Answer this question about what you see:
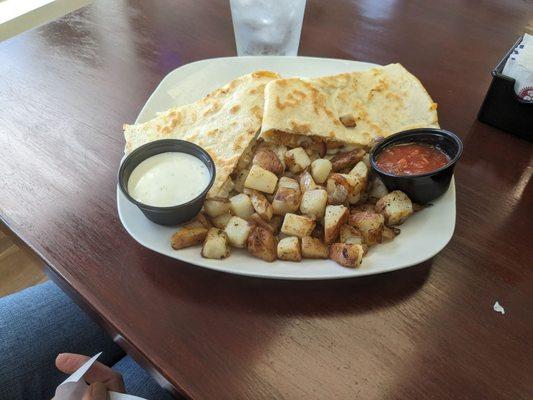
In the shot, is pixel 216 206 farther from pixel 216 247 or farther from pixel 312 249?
pixel 312 249

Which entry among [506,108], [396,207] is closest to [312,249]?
[396,207]

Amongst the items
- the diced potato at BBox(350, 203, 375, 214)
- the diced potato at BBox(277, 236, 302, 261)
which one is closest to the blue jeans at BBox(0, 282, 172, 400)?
the diced potato at BBox(277, 236, 302, 261)

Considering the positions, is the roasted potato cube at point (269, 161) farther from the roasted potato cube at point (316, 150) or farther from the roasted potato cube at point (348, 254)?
the roasted potato cube at point (348, 254)

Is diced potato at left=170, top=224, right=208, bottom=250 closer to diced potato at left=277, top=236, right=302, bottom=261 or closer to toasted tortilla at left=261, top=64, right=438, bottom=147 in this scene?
diced potato at left=277, top=236, right=302, bottom=261

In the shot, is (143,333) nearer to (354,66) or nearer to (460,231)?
(460,231)

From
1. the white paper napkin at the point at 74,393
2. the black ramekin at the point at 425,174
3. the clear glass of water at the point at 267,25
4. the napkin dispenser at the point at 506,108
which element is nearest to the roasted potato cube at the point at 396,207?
the black ramekin at the point at 425,174

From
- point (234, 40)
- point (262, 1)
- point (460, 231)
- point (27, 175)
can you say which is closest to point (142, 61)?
point (234, 40)
